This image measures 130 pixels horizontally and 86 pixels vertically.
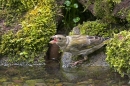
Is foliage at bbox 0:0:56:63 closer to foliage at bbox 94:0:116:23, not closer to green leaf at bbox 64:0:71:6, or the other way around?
green leaf at bbox 64:0:71:6

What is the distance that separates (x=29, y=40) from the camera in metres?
7.84

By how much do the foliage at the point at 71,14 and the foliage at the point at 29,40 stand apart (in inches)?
27.3

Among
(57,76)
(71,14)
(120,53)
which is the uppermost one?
(71,14)

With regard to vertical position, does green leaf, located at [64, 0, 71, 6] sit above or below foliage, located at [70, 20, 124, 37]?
above

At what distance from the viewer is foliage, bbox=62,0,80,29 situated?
863 cm

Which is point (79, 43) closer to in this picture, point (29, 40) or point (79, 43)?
point (79, 43)

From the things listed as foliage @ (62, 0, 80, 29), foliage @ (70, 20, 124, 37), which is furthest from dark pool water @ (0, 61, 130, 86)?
foliage @ (62, 0, 80, 29)

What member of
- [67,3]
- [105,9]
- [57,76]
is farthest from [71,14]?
[57,76]

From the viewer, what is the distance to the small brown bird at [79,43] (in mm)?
7246

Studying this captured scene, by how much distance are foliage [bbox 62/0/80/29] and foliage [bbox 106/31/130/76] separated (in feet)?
6.20

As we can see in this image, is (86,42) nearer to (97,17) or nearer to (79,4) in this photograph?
(97,17)

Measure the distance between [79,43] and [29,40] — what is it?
108 centimetres

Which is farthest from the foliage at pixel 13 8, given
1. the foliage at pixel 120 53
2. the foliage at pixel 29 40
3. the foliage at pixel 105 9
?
the foliage at pixel 120 53

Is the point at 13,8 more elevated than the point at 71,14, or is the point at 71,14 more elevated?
the point at 13,8
